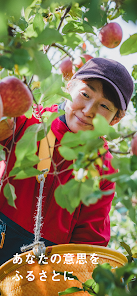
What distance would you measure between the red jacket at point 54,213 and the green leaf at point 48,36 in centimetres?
46

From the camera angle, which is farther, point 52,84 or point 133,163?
point 52,84

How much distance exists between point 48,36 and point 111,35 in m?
0.56

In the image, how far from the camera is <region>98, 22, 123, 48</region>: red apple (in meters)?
0.95

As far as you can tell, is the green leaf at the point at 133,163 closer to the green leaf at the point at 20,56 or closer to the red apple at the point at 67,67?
the green leaf at the point at 20,56

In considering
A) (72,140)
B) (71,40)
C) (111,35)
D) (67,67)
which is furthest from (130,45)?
(67,67)

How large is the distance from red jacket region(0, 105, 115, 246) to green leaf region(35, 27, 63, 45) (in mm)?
463

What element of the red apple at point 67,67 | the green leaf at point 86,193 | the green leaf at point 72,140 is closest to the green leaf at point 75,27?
the green leaf at point 72,140

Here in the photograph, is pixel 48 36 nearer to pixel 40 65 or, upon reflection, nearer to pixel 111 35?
pixel 40 65

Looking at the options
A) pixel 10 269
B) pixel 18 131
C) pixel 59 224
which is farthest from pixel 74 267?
→ pixel 18 131

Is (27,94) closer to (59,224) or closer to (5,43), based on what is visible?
(5,43)

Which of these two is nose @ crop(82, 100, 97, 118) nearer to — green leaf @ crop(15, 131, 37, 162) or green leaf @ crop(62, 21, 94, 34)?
green leaf @ crop(62, 21, 94, 34)

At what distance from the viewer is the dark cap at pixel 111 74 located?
1.00m

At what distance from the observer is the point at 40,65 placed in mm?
477

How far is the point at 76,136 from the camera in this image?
0.48 metres
